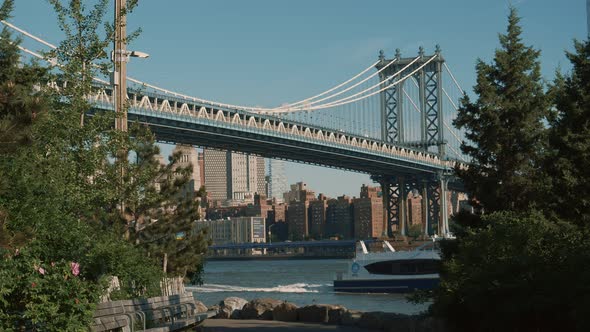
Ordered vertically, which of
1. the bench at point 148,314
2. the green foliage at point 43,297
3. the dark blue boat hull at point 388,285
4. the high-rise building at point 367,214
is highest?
the high-rise building at point 367,214

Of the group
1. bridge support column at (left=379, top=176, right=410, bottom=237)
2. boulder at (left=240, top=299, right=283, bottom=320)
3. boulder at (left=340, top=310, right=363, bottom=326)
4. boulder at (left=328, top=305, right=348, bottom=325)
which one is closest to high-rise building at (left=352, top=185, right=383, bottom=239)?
bridge support column at (left=379, top=176, right=410, bottom=237)

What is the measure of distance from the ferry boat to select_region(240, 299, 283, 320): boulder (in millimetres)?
29093

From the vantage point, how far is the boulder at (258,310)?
1891 cm

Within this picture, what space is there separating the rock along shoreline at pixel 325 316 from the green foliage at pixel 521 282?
31.1 inches

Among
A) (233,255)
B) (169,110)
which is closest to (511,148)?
(169,110)

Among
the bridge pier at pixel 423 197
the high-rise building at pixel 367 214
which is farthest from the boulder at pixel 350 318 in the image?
the high-rise building at pixel 367 214

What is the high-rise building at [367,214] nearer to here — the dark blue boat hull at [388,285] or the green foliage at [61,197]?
the dark blue boat hull at [388,285]

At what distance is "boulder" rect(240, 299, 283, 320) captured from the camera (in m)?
18.9

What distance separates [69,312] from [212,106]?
181 ft

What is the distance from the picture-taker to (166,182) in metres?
24.8

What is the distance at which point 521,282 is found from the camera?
12.0 meters

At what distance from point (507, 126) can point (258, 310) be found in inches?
279

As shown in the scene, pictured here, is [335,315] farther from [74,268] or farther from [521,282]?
[74,268]

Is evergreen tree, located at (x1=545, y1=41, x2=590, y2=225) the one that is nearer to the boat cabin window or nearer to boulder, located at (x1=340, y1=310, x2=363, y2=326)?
boulder, located at (x1=340, y1=310, x2=363, y2=326)
